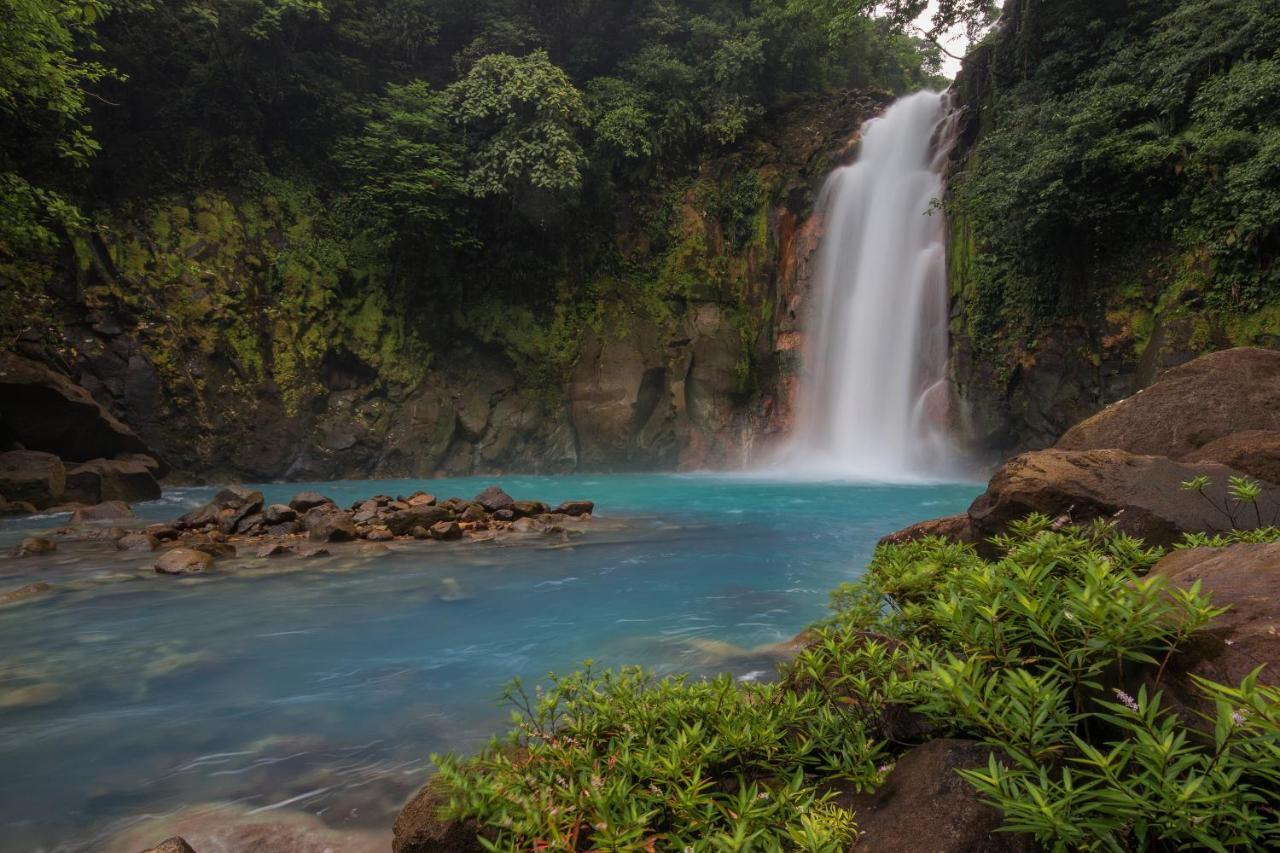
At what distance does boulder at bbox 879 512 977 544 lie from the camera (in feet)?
14.8

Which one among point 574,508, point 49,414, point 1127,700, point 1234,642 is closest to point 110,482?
point 49,414

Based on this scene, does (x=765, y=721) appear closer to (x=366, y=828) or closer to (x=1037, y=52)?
(x=366, y=828)

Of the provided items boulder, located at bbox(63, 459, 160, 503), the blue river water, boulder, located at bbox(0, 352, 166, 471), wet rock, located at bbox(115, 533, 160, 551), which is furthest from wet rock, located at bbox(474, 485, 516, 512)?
boulder, located at bbox(0, 352, 166, 471)

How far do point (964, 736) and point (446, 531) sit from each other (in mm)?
8552

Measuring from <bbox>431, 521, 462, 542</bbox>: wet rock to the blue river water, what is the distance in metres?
0.31

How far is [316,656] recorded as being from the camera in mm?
5059

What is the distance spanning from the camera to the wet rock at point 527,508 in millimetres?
11078

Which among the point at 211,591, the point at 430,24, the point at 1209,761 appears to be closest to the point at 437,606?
the point at 211,591

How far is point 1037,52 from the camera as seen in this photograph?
14.2 m

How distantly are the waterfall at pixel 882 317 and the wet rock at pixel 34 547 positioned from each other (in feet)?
51.4

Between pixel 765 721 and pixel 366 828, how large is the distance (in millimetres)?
1809

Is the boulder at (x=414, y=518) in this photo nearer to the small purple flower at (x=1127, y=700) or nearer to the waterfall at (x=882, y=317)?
the small purple flower at (x=1127, y=700)

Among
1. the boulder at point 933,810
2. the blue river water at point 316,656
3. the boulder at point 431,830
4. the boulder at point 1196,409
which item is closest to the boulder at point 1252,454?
the boulder at point 1196,409

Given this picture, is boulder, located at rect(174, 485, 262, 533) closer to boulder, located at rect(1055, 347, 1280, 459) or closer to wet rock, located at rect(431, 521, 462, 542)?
wet rock, located at rect(431, 521, 462, 542)
